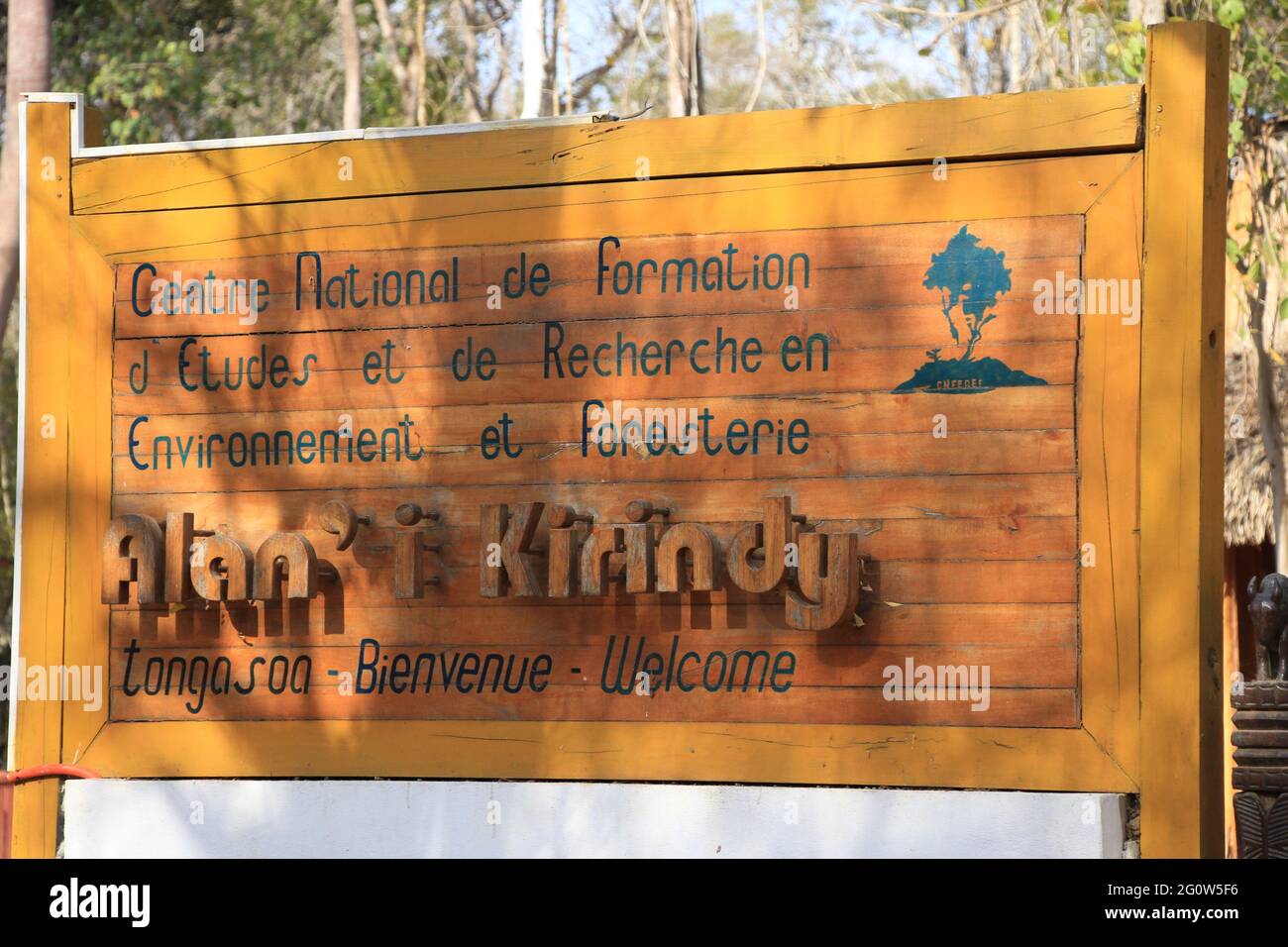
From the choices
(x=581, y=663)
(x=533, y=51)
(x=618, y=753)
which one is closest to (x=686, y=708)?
(x=618, y=753)

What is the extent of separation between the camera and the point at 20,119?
17.0 ft

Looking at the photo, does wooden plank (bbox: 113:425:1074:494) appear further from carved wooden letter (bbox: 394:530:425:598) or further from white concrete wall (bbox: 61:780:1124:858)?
white concrete wall (bbox: 61:780:1124:858)

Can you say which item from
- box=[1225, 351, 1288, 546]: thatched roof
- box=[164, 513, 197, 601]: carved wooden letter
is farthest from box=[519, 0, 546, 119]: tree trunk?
box=[1225, 351, 1288, 546]: thatched roof

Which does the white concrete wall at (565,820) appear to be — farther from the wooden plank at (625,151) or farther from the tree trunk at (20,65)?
the tree trunk at (20,65)

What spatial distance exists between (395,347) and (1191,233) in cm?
248

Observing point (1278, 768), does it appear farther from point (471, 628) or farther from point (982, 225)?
point (471, 628)

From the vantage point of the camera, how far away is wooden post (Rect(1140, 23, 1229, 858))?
4.18 meters

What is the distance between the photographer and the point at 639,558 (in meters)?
4.46

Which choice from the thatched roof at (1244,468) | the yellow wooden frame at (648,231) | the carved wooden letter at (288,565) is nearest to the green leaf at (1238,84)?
the thatched roof at (1244,468)

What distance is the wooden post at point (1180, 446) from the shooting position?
13.7 ft

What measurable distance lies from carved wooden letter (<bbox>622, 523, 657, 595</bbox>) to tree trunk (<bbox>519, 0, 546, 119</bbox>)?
12.3 feet

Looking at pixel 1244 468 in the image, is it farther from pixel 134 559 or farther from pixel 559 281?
pixel 134 559

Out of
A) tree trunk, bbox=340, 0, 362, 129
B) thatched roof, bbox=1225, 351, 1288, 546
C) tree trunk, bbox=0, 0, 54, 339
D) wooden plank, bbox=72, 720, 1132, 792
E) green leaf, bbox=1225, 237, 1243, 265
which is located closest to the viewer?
wooden plank, bbox=72, 720, 1132, 792

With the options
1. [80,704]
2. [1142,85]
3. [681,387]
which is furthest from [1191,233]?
[80,704]
